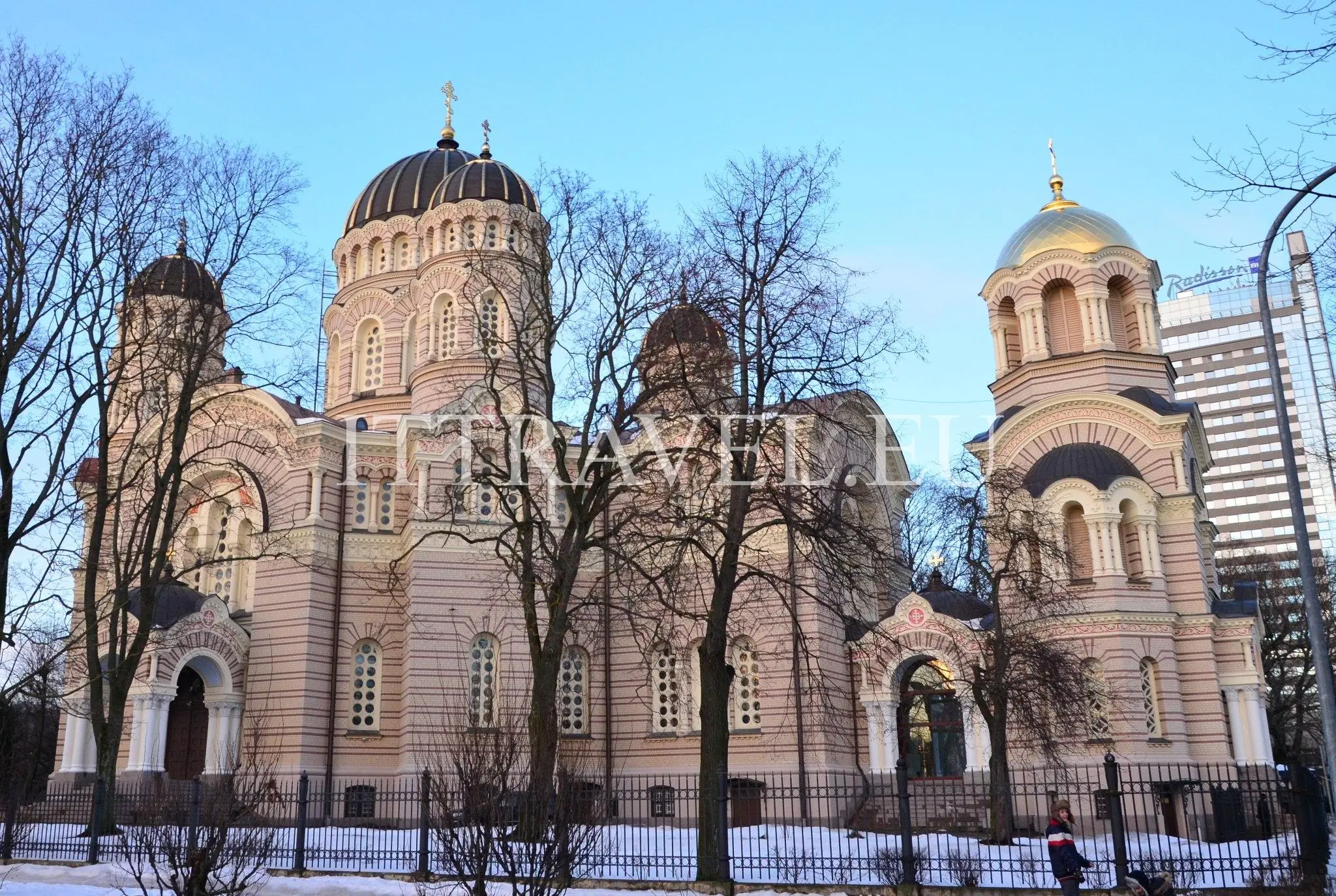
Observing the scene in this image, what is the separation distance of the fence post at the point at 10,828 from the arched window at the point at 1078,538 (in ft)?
65.4

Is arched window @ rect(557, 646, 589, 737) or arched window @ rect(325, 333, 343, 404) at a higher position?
arched window @ rect(325, 333, 343, 404)

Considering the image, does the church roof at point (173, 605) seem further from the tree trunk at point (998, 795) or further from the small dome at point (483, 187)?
the tree trunk at point (998, 795)

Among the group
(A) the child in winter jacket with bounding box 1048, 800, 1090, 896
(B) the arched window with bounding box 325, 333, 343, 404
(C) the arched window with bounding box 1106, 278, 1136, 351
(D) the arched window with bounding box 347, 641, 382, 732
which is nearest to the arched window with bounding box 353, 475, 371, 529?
(D) the arched window with bounding box 347, 641, 382, 732

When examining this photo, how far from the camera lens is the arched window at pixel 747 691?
80.8 feet

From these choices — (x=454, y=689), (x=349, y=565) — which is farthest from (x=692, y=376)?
(x=349, y=565)

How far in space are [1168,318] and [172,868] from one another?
9200 centimetres

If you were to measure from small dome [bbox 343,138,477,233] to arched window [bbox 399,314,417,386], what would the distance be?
338cm

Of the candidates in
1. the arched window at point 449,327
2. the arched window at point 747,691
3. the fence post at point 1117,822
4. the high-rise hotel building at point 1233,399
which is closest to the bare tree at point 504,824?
the fence post at point 1117,822

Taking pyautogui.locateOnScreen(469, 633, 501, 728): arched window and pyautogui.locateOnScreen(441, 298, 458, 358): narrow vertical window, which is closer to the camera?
pyautogui.locateOnScreen(469, 633, 501, 728): arched window

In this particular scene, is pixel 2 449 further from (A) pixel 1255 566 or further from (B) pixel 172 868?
(A) pixel 1255 566

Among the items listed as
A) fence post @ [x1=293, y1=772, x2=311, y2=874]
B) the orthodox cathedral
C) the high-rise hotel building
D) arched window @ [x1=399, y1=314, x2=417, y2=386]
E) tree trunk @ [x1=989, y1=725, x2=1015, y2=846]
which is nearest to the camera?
fence post @ [x1=293, y1=772, x2=311, y2=874]

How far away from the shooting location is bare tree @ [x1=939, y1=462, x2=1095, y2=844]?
1903cm

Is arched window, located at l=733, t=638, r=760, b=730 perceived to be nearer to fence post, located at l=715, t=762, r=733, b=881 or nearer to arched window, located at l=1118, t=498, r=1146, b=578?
arched window, located at l=1118, t=498, r=1146, b=578

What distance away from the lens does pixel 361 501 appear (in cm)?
2677
